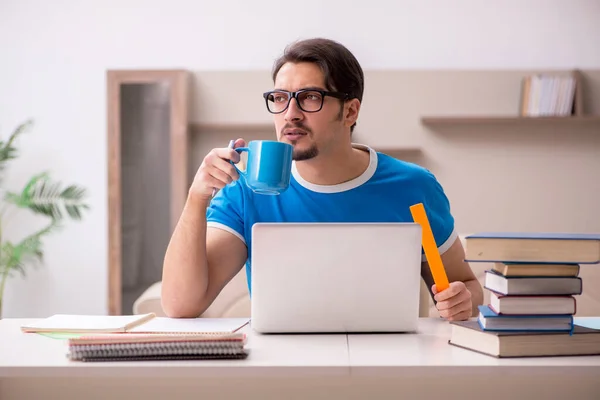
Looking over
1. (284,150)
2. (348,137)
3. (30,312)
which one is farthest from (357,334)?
(30,312)

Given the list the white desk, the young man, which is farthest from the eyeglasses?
the white desk

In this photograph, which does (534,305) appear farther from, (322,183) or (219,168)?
(322,183)

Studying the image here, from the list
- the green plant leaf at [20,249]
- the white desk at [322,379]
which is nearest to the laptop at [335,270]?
the white desk at [322,379]

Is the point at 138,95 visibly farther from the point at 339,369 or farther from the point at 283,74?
the point at 339,369

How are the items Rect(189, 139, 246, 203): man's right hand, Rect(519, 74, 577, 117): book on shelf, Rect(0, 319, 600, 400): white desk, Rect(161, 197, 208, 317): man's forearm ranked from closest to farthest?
Rect(0, 319, 600, 400): white desk → Rect(189, 139, 246, 203): man's right hand → Rect(161, 197, 208, 317): man's forearm → Rect(519, 74, 577, 117): book on shelf

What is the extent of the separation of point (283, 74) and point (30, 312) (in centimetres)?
348

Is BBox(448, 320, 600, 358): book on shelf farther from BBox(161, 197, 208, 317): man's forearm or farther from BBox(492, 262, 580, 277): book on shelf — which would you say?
BBox(161, 197, 208, 317): man's forearm

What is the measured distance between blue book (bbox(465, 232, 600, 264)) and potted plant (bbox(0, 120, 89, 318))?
3.53 metres

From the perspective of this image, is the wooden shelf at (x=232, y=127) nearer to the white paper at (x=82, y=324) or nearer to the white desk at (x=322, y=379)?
the white paper at (x=82, y=324)

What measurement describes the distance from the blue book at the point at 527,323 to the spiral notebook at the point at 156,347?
41 cm

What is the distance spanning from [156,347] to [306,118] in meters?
0.87

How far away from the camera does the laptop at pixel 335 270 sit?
4.23 feet

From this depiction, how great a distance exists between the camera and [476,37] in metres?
4.48

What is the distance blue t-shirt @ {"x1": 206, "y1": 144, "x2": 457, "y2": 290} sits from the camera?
1.90 meters
